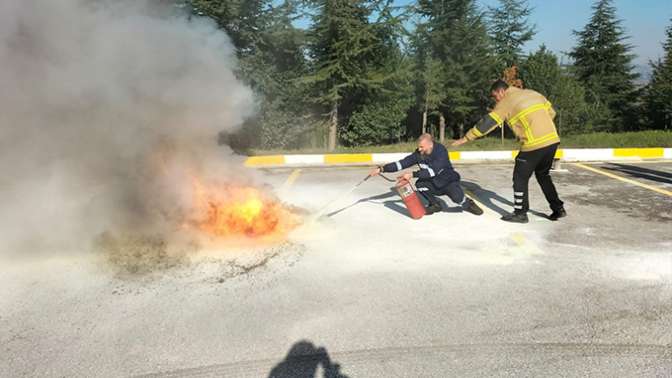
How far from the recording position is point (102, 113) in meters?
5.21

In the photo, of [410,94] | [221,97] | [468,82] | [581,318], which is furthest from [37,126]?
[468,82]

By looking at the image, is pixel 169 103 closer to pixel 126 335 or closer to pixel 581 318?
pixel 126 335

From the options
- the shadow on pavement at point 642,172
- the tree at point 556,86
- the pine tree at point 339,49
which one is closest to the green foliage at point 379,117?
the pine tree at point 339,49

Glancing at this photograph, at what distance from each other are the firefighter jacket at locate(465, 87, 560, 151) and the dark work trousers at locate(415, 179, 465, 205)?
0.93 meters

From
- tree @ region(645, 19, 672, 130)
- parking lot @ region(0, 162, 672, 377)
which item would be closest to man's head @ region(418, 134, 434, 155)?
parking lot @ region(0, 162, 672, 377)

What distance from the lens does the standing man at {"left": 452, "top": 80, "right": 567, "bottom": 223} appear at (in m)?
5.57

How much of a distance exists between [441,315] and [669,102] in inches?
1080

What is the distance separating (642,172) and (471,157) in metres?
3.97

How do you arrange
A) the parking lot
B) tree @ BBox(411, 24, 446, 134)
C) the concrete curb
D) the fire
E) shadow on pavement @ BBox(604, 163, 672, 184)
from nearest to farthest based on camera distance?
1. the parking lot
2. the fire
3. shadow on pavement @ BBox(604, 163, 672, 184)
4. the concrete curb
5. tree @ BBox(411, 24, 446, 134)

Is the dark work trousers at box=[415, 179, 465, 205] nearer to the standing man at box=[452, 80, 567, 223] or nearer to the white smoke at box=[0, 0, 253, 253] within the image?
the standing man at box=[452, 80, 567, 223]

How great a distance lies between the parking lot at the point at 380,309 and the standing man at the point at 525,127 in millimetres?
677

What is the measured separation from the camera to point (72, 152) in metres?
5.41

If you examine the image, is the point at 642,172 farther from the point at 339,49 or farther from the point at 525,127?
the point at 339,49

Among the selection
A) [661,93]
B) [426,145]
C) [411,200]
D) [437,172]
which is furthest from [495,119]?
[661,93]
